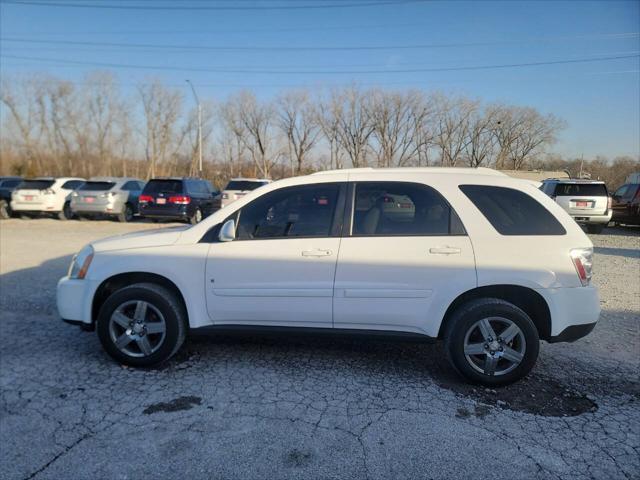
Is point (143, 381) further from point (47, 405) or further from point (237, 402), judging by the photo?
point (237, 402)

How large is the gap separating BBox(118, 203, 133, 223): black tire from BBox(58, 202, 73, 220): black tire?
2061 millimetres

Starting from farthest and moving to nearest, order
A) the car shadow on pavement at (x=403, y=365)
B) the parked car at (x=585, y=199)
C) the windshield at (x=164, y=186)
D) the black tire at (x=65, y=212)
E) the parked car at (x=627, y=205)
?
1. the black tire at (x=65, y=212)
2. the windshield at (x=164, y=186)
3. the parked car at (x=627, y=205)
4. the parked car at (x=585, y=199)
5. the car shadow on pavement at (x=403, y=365)

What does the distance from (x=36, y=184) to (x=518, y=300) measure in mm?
17522

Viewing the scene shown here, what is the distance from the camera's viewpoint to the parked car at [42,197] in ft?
49.8

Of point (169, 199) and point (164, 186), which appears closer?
point (169, 199)

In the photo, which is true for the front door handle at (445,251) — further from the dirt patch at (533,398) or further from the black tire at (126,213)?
the black tire at (126,213)

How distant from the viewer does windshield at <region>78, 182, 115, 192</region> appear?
15166 mm

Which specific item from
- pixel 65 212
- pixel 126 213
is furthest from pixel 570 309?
pixel 65 212

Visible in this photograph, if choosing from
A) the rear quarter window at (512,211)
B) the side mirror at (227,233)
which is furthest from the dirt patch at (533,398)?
the side mirror at (227,233)

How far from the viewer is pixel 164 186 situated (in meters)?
14.5

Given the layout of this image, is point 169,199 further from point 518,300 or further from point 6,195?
point 518,300

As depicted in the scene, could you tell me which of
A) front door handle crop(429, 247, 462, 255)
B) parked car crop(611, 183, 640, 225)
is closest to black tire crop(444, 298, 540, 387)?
front door handle crop(429, 247, 462, 255)

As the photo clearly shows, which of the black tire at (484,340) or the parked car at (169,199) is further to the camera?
the parked car at (169,199)

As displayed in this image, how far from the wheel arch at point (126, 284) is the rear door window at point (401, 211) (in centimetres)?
163
